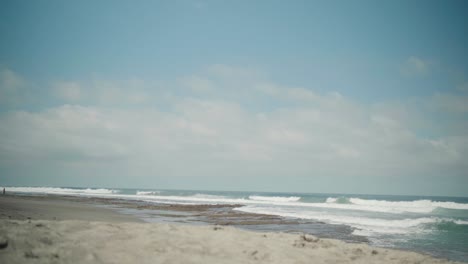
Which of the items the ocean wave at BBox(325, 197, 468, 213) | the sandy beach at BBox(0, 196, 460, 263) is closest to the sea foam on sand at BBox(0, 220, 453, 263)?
the sandy beach at BBox(0, 196, 460, 263)

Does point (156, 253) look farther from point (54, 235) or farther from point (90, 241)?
point (54, 235)

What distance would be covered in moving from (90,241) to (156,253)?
54.0 inches

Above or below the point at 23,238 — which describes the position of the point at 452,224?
below

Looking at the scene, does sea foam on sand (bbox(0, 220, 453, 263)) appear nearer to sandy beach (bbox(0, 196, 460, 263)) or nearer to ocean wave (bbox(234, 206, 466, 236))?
sandy beach (bbox(0, 196, 460, 263))

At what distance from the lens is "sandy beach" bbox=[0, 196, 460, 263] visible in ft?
18.1

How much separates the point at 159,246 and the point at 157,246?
43 millimetres

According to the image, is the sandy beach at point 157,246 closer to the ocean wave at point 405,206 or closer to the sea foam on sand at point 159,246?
the sea foam on sand at point 159,246

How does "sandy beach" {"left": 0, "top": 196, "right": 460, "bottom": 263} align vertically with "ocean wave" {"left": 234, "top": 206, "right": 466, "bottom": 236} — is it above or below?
above

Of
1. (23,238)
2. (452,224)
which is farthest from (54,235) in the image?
(452,224)

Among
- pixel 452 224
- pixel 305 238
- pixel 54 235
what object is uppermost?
pixel 54 235

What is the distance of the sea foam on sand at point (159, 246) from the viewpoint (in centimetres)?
554

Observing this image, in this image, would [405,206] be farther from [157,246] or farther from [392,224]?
[157,246]

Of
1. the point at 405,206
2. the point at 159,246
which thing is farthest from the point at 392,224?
the point at 405,206

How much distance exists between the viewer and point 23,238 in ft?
18.6
